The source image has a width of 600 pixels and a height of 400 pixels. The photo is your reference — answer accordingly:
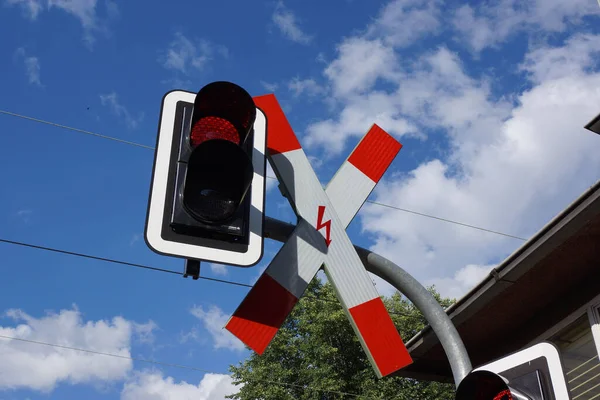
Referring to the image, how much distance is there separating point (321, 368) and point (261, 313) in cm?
1946

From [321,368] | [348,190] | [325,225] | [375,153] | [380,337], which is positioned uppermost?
[321,368]

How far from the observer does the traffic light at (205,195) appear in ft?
6.03

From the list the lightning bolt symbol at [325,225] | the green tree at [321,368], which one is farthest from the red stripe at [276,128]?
the green tree at [321,368]

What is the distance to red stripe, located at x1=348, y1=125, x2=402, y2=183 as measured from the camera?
3.24 metres

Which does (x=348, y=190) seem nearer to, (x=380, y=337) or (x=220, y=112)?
(x=380, y=337)

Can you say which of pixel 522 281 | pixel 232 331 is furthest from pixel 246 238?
pixel 522 281

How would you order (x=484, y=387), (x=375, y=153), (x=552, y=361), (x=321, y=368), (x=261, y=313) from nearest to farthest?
(x=552, y=361) → (x=484, y=387) → (x=261, y=313) → (x=375, y=153) → (x=321, y=368)

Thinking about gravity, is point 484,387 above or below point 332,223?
below

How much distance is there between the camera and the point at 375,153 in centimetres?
328

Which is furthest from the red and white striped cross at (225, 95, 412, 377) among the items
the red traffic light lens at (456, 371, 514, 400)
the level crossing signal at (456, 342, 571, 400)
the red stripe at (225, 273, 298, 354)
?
the level crossing signal at (456, 342, 571, 400)

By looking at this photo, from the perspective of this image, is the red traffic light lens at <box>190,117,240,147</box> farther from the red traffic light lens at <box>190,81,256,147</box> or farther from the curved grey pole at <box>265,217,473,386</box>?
the curved grey pole at <box>265,217,473,386</box>

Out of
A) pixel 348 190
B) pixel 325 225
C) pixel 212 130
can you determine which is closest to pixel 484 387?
pixel 212 130

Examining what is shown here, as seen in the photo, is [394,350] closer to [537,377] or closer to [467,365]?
[467,365]

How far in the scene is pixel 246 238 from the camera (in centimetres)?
192
